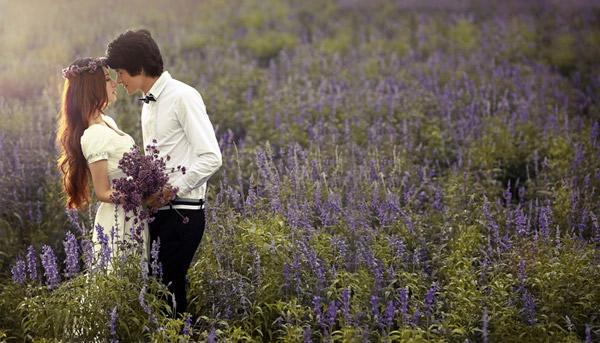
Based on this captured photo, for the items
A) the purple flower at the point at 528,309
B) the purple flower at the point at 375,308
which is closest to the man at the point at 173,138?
the purple flower at the point at 375,308

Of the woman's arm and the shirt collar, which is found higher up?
the shirt collar

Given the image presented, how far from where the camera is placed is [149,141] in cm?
400

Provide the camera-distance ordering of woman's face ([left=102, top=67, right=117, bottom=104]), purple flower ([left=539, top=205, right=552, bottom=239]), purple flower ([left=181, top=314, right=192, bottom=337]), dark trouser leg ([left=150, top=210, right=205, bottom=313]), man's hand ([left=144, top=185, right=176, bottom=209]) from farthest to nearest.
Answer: purple flower ([left=539, top=205, right=552, bottom=239]) → woman's face ([left=102, top=67, right=117, bottom=104]) → dark trouser leg ([left=150, top=210, right=205, bottom=313]) → man's hand ([left=144, top=185, right=176, bottom=209]) → purple flower ([left=181, top=314, right=192, bottom=337])

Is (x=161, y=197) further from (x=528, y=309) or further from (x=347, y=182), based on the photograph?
(x=347, y=182)

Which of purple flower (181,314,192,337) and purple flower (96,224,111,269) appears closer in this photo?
purple flower (181,314,192,337)

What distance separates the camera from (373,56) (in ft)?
35.5

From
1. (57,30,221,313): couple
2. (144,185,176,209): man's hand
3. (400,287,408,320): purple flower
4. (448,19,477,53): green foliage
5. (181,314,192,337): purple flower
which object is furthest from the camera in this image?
(448,19,477,53): green foliage

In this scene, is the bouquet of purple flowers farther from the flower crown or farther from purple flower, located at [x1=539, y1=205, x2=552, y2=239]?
purple flower, located at [x1=539, y1=205, x2=552, y2=239]

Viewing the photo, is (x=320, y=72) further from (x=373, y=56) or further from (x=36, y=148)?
(x=36, y=148)

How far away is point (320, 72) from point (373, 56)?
1.18 meters

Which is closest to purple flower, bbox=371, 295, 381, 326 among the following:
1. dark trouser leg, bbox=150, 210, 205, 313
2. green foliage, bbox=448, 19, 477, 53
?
dark trouser leg, bbox=150, 210, 205, 313

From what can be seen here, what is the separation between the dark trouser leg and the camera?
3906mm

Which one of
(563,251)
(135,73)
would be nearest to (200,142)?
(135,73)

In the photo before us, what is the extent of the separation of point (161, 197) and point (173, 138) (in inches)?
14.4
